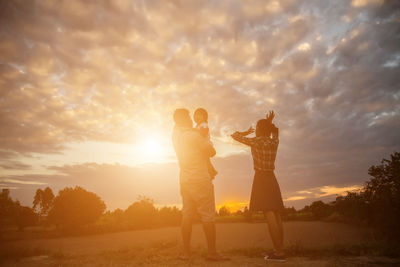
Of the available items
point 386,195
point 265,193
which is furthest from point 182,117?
point 386,195

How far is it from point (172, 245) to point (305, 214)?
537 cm

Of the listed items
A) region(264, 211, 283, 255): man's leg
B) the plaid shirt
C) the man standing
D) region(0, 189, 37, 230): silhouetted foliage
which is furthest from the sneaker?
region(0, 189, 37, 230): silhouetted foliage

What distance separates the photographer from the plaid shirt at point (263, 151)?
4.11 m

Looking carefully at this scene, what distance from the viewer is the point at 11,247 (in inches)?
187

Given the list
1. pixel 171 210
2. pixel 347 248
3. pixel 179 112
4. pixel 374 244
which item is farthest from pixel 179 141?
pixel 171 210

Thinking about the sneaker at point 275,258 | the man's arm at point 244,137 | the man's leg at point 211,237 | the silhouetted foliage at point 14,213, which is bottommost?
the sneaker at point 275,258

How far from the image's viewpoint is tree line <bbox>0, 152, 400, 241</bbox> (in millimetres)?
5680

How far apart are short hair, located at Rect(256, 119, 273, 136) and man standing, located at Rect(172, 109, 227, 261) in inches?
41.0

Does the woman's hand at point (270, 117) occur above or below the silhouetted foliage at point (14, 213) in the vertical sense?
above

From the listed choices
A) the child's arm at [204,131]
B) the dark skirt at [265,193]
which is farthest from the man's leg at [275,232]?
the child's arm at [204,131]

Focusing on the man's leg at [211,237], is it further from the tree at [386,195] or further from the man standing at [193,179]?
the tree at [386,195]

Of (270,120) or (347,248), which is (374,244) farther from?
(270,120)

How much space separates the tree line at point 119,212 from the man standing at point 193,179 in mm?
4021

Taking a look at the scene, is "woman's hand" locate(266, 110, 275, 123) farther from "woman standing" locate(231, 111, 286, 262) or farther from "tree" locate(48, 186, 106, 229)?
"tree" locate(48, 186, 106, 229)
